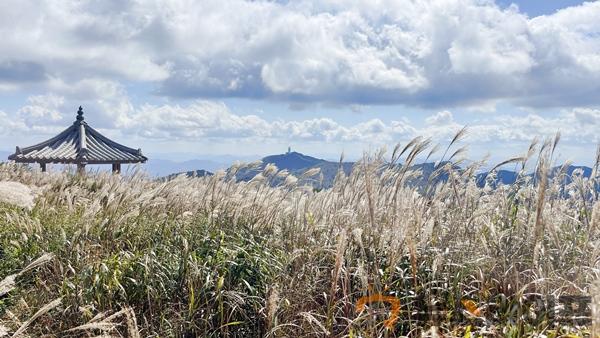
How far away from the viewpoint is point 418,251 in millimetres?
4762

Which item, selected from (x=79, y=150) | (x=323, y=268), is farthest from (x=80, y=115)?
(x=323, y=268)

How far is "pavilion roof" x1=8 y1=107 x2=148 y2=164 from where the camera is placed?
20812 millimetres

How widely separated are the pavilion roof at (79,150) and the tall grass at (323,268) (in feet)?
51.3

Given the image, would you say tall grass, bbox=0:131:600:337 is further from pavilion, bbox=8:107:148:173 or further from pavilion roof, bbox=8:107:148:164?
pavilion roof, bbox=8:107:148:164

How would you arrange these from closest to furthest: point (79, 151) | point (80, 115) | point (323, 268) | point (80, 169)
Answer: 1. point (323, 268)
2. point (80, 169)
3. point (79, 151)
4. point (80, 115)

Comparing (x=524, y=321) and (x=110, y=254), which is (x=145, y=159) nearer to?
(x=110, y=254)

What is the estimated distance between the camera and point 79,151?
21.1 meters

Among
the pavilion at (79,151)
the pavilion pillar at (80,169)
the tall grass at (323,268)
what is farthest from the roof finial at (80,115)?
the tall grass at (323,268)

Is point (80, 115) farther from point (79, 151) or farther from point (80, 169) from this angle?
point (80, 169)

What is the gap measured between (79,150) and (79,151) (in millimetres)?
91

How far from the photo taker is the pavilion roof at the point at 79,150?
2081 centimetres

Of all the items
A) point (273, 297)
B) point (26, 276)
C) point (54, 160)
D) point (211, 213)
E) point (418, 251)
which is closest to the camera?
point (273, 297)

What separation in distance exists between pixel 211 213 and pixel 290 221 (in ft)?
2.88

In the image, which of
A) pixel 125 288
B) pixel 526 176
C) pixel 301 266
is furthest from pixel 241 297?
pixel 526 176
